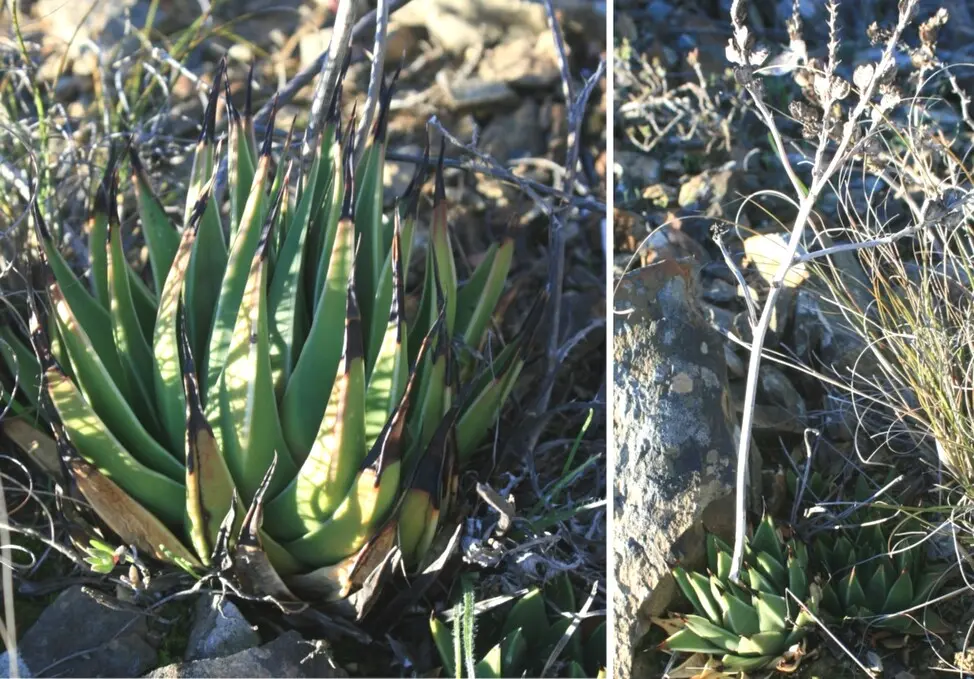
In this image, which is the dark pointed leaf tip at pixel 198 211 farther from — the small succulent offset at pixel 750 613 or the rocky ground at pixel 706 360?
the small succulent offset at pixel 750 613

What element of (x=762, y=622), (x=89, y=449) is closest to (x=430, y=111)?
(x=89, y=449)

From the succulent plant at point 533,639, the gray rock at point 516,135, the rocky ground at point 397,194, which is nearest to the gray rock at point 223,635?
the rocky ground at point 397,194

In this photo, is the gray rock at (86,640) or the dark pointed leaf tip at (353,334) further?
the gray rock at (86,640)

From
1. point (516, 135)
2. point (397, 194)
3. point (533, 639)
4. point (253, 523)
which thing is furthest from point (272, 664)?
point (516, 135)

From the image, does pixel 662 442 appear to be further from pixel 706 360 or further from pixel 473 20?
pixel 473 20

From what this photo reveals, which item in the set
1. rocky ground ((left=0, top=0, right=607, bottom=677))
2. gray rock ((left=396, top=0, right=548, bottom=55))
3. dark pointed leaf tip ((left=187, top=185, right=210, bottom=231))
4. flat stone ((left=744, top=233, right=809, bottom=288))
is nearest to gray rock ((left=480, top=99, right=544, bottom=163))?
rocky ground ((left=0, top=0, right=607, bottom=677))

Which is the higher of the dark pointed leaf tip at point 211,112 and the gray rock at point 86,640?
the dark pointed leaf tip at point 211,112
